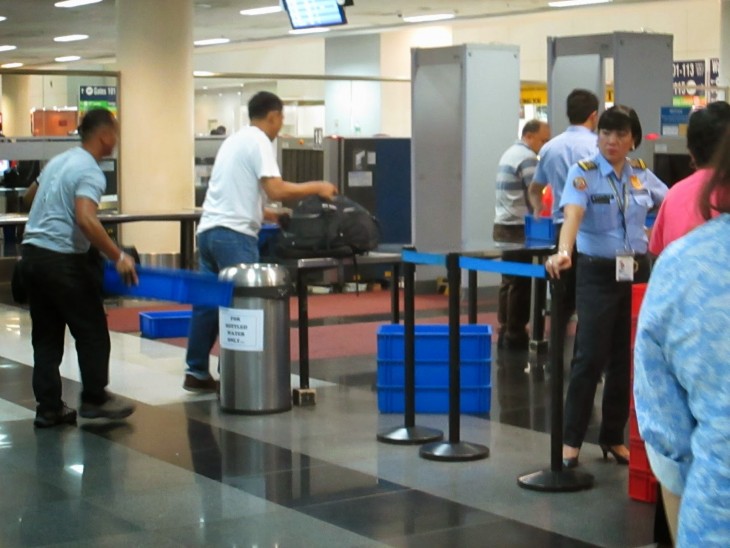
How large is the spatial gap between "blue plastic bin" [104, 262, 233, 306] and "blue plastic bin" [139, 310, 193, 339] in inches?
119

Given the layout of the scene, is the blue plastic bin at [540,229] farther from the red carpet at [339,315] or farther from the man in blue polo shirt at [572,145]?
the red carpet at [339,315]

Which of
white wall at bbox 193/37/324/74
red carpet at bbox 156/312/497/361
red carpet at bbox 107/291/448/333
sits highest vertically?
white wall at bbox 193/37/324/74

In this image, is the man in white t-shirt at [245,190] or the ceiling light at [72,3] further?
the ceiling light at [72,3]

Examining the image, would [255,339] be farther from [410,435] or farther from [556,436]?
[556,436]

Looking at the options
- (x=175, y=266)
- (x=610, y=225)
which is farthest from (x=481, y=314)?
(x=610, y=225)

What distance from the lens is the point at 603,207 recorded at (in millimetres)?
5461

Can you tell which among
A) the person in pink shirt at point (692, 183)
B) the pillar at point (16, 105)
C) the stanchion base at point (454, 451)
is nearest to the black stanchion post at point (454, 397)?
the stanchion base at point (454, 451)

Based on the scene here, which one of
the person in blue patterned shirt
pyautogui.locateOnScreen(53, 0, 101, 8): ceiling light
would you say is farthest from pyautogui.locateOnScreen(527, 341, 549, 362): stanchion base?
pyautogui.locateOnScreen(53, 0, 101, 8): ceiling light

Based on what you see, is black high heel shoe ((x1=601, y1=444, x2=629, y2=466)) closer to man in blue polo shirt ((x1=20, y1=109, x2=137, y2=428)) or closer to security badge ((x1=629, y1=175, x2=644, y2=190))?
security badge ((x1=629, y1=175, x2=644, y2=190))

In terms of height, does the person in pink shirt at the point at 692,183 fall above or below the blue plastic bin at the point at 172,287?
above

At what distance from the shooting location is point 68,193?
20.7 feet

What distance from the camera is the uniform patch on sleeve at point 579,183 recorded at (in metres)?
5.44

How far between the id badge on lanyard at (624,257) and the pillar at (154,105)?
868 centimetres

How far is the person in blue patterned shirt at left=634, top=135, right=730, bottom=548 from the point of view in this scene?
1872mm
